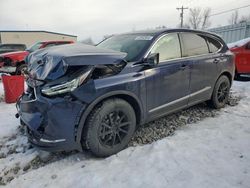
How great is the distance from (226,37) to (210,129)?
19679 mm

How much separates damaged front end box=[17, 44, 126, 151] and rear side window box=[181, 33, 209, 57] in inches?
69.1

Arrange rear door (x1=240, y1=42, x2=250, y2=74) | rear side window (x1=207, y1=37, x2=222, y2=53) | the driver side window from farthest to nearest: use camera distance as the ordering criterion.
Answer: rear door (x1=240, y1=42, x2=250, y2=74)
rear side window (x1=207, y1=37, x2=222, y2=53)
the driver side window

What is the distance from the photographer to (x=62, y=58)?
119 inches

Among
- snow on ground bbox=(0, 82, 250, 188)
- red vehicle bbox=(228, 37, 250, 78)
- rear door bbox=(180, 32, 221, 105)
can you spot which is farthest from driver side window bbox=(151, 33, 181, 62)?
red vehicle bbox=(228, 37, 250, 78)

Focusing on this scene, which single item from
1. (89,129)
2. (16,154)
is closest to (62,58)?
(89,129)

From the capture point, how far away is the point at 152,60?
11.8ft

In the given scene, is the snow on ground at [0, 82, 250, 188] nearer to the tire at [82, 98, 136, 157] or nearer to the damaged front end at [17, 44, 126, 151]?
the tire at [82, 98, 136, 157]

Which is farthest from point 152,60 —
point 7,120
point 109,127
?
point 7,120

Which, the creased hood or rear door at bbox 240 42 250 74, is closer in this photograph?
the creased hood

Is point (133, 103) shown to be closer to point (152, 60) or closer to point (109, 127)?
point (109, 127)

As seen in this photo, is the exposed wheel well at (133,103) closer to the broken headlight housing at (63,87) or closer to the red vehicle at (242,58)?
the broken headlight housing at (63,87)

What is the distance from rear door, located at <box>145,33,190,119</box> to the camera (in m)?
3.80

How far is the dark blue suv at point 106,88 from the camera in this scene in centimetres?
303

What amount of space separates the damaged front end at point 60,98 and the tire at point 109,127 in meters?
0.18
